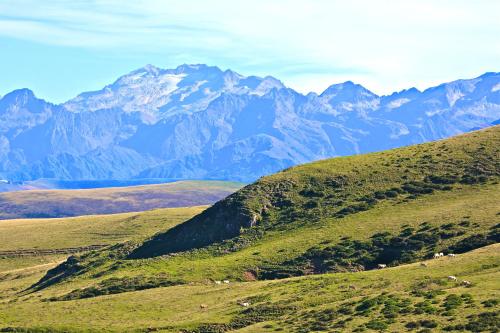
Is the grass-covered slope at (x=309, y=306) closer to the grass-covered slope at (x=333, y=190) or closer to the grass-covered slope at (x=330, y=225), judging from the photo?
the grass-covered slope at (x=330, y=225)

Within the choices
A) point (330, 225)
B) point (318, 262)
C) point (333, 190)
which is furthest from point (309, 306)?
point (333, 190)

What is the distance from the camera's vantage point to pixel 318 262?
99.2m

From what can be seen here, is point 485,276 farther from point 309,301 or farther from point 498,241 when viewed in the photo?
point 498,241

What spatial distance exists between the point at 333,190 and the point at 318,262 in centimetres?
2882

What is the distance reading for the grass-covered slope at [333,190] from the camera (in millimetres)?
119125

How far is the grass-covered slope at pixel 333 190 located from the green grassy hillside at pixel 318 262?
243mm

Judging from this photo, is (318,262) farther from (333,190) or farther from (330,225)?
(333,190)

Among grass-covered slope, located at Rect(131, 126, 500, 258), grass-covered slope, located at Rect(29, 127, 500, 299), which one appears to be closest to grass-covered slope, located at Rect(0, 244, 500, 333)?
grass-covered slope, located at Rect(29, 127, 500, 299)

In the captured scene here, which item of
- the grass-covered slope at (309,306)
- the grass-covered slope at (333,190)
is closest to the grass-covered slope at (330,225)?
the grass-covered slope at (333,190)

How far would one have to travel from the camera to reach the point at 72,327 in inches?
Result: 3024

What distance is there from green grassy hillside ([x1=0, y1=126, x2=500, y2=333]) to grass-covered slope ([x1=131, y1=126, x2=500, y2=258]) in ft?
0.80

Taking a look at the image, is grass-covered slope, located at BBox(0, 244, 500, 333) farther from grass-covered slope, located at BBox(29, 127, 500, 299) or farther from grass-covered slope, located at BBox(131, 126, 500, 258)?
grass-covered slope, located at BBox(131, 126, 500, 258)

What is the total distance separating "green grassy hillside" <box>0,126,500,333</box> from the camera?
6838 centimetres

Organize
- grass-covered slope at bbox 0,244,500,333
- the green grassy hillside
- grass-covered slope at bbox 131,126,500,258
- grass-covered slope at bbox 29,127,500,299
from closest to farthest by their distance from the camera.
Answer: grass-covered slope at bbox 0,244,500,333, the green grassy hillside, grass-covered slope at bbox 29,127,500,299, grass-covered slope at bbox 131,126,500,258
